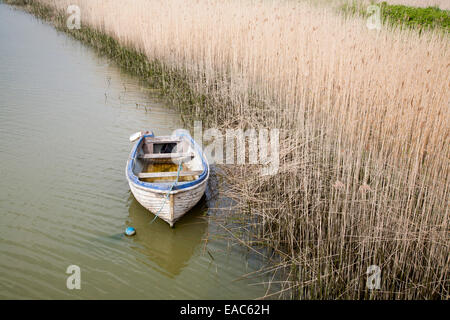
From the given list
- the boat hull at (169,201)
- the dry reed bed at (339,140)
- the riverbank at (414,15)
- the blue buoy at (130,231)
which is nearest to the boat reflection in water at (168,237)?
the blue buoy at (130,231)

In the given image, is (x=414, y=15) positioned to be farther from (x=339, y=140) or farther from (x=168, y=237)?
(x=168, y=237)

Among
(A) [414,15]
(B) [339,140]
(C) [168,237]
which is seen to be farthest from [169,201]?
(A) [414,15]

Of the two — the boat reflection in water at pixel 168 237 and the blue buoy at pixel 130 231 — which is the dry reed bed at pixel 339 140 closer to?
the boat reflection in water at pixel 168 237

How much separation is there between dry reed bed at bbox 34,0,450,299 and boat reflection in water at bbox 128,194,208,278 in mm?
608

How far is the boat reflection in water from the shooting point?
3.81 meters

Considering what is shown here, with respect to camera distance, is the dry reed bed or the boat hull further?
the boat hull

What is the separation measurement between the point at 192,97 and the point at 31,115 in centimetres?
327

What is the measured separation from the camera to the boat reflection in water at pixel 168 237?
381 centimetres

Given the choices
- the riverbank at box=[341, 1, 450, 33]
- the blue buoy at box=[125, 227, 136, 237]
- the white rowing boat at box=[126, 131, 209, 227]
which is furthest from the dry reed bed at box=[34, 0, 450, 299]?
the riverbank at box=[341, 1, 450, 33]

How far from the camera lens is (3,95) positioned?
7895 mm

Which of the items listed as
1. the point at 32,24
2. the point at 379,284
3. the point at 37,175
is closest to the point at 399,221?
the point at 379,284

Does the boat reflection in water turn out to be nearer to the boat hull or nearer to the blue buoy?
the blue buoy

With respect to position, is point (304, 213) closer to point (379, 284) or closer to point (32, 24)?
point (379, 284)

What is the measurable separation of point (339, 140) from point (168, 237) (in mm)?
2220
